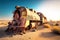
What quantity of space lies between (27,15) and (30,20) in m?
0.50

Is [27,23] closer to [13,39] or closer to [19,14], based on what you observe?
[19,14]

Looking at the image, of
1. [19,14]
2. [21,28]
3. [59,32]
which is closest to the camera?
[59,32]

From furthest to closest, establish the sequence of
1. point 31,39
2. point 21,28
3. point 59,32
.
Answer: point 21,28 → point 59,32 → point 31,39

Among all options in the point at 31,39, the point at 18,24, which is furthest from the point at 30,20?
the point at 31,39

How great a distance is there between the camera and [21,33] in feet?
26.0

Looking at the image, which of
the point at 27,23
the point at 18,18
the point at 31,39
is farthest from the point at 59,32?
the point at 18,18

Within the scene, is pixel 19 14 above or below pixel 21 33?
above

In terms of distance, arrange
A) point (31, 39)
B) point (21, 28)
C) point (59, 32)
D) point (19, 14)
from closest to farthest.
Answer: point (31, 39)
point (59, 32)
point (21, 28)
point (19, 14)

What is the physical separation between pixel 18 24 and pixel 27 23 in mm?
712

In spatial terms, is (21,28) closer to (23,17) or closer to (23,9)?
(23,17)

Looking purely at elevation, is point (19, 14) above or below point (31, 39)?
above

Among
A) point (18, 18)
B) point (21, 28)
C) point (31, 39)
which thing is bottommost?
point (31, 39)

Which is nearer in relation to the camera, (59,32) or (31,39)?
(31,39)

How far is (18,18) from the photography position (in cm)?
879
